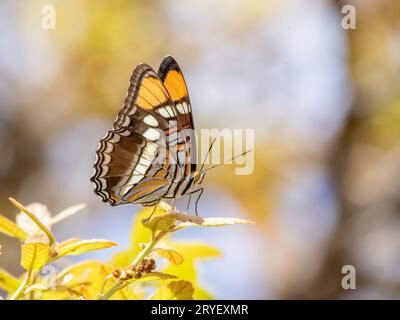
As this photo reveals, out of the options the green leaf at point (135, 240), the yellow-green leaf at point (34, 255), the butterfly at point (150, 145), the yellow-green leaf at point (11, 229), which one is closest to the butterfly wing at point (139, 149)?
Result: the butterfly at point (150, 145)

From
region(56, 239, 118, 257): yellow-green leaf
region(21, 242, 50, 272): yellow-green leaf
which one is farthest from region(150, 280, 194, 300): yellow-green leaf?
region(21, 242, 50, 272): yellow-green leaf

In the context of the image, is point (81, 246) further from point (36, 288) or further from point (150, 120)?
point (150, 120)

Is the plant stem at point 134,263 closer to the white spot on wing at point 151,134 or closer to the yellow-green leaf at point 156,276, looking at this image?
the yellow-green leaf at point 156,276

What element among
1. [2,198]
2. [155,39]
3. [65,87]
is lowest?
[2,198]

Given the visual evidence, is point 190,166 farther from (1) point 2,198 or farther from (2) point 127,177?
(1) point 2,198
